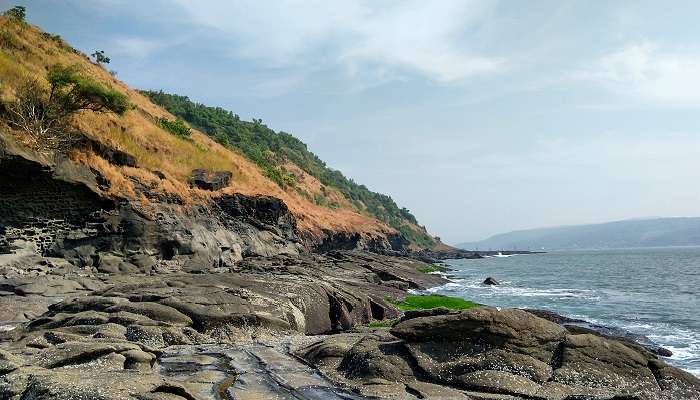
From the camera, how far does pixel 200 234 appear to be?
38688 mm

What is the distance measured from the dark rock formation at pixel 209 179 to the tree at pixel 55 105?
10955 mm

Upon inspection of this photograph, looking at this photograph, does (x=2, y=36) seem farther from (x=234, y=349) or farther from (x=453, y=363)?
(x=453, y=363)

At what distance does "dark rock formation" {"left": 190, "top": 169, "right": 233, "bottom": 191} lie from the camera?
4559cm

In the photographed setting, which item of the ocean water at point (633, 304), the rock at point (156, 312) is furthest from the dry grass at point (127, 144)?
the ocean water at point (633, 304)

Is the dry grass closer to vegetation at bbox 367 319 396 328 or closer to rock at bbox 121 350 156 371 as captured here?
vegetation at bbox 367 319 396 328

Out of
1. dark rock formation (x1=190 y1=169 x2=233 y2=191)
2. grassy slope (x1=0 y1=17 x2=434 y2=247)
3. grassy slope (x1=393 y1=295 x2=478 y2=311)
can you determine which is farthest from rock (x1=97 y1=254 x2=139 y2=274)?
grassy slope (x1=393 y1=295 x2=478 y2=311)

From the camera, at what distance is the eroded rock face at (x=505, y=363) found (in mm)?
11164

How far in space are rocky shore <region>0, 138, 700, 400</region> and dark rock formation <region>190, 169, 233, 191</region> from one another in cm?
1349

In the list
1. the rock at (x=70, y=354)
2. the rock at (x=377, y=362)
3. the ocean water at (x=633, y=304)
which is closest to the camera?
the rock at (x=70, y=354)

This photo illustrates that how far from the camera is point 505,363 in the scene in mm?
11797

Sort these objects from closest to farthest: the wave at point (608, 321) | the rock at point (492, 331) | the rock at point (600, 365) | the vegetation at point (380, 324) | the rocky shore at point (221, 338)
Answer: the rocky shore at point (221, 338) → the rock at point (600, 365) → the rock at point (492, 331) → the wave at point (608, 321) → the vegetation at point (380, 324)

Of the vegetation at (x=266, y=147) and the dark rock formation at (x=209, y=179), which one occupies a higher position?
the vegetation at (x=266, y=147)

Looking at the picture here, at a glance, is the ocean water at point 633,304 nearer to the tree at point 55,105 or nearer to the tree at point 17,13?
the tree at point 55,105

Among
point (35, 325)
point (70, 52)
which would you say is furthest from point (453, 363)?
point (70, 52)
